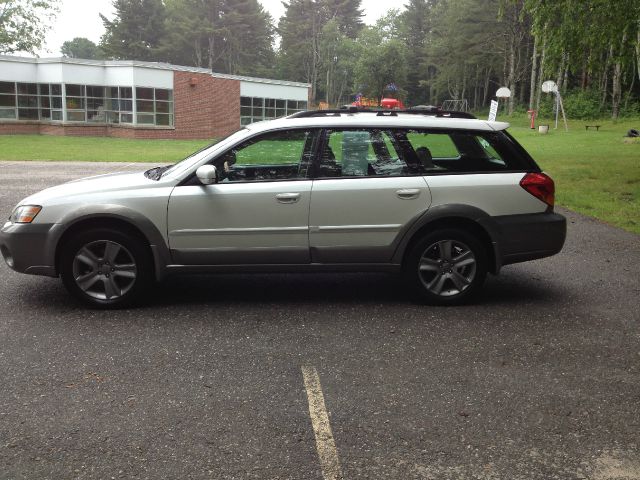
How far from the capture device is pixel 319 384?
4.07 m

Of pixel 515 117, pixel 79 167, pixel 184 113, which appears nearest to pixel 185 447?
pixel 79 167

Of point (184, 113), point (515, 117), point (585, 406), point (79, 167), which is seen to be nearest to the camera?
point (585, 406)

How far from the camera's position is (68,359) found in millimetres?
4426

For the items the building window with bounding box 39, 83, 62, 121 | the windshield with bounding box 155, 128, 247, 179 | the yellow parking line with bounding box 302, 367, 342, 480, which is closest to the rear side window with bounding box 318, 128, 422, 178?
the windshield with bounding box 155, 128, 247, 179

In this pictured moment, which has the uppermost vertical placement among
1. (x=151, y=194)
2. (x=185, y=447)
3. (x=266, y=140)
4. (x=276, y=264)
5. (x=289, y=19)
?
(x=289, y=19)

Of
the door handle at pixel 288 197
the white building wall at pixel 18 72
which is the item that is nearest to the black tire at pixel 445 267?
the door handle at pixel 288 197

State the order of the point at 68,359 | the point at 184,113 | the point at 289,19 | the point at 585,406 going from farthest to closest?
1. the point at 289,19
2. the point at 184,113
3. the point at 68,359
4. the point at 585,406

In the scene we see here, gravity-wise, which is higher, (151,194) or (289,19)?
(289,19)

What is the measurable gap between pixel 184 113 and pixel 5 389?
4118cm

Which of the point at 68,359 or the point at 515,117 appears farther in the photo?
the point at 515,117

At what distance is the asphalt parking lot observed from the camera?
3.20m

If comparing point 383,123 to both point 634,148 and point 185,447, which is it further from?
point 634,148

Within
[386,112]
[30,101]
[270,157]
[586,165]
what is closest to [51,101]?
[30,101]

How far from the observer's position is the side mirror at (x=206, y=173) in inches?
211
